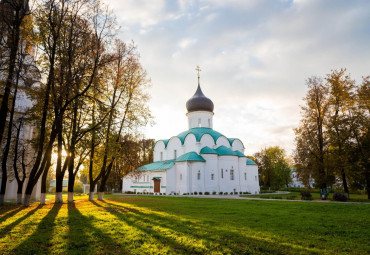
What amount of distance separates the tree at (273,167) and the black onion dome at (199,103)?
19195mm

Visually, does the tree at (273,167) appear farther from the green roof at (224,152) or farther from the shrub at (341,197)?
the shrub at (341,197)

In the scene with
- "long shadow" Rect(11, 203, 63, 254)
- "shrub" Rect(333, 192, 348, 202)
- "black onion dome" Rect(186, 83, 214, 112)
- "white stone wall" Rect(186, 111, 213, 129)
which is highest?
"black onion dome" Rect(186, 83, 214, 112)

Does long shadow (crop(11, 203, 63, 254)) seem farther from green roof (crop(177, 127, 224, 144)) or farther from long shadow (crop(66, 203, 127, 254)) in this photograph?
green roof (crop(177, 127, 224, 144))

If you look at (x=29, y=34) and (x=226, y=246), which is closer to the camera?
(x=226, y=246)

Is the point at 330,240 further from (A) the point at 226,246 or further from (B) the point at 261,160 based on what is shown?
(B) the point at 261,160

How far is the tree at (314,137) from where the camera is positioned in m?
20.4

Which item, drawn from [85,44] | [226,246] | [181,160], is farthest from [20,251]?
[181,160]

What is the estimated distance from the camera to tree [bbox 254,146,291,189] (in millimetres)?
44938

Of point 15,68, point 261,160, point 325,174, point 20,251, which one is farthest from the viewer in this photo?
point 261,160

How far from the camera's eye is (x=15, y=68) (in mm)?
10883

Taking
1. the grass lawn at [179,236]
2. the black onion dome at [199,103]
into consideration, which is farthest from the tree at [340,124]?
the black onion dome at [199,103]

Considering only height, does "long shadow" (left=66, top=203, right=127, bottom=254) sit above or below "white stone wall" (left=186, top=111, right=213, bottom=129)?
below

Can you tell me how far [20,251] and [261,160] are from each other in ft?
156

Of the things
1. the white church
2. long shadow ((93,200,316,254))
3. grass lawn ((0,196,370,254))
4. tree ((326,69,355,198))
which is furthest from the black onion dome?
long shadow ((93,200,316,254))
